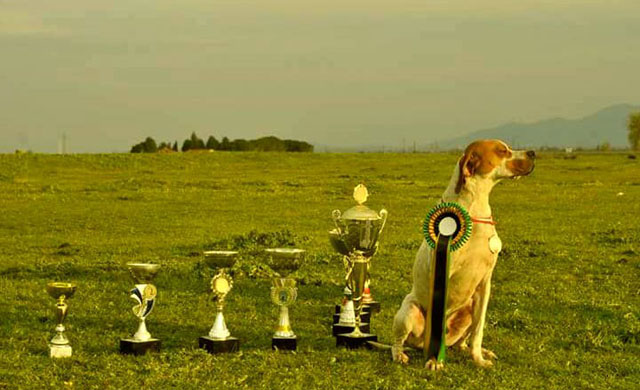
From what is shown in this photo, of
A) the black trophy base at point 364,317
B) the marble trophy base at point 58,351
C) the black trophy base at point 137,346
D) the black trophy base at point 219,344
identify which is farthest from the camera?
the black trophy base at point 364,317

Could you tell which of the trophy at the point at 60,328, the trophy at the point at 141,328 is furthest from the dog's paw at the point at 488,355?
the trophy at the point at 60,328

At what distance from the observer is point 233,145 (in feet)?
234

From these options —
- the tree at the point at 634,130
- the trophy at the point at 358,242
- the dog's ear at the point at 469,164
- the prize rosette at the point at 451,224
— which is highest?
the tree at the point at 634,130

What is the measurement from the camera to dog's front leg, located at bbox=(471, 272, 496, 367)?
873 centimetres

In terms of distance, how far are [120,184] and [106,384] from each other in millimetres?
→ 28909

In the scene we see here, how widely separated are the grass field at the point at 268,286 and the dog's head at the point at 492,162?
71.1 inches

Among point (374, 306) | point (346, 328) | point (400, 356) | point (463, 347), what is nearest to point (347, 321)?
point (346, 328)

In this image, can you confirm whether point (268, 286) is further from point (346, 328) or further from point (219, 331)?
point (219, 331)

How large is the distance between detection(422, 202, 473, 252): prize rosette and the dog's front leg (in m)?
0.53

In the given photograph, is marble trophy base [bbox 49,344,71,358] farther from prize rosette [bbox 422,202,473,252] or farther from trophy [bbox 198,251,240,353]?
prize rosette [bbox 422,202,473,252]

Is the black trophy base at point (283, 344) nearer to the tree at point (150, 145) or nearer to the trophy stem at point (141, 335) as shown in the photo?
the trophy stem at point (141, 335)

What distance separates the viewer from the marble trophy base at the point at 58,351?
9.02 metres

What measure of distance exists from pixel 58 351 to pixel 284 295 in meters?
2.20

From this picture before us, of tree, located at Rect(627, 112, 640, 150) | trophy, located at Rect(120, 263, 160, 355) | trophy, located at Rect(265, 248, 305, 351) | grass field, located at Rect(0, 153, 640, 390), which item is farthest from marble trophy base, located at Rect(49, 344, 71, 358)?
tree, located at Rect(627, 112, 640, 150)
